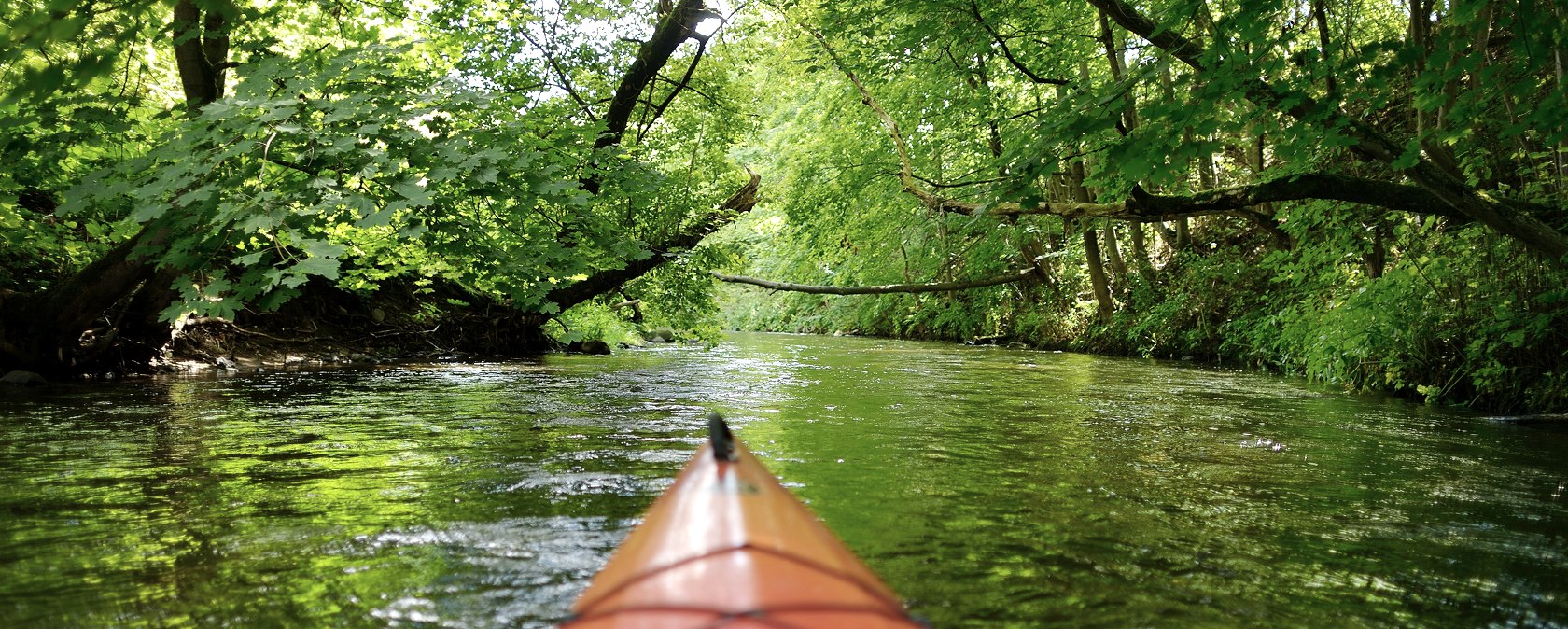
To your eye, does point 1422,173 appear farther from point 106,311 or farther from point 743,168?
point 106,311

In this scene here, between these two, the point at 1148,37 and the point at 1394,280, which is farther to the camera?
the point at 1394,280

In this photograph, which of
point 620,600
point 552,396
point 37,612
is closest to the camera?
point 620,600

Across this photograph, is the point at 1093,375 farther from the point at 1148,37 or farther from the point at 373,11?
the point at 373,11

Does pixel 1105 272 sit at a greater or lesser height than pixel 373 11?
lesser

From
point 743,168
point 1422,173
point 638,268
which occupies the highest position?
point 743,168

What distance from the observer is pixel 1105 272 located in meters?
17.3

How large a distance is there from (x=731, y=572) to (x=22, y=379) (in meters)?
8.72

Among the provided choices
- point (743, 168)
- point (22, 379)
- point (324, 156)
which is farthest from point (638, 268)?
point (324, 156)

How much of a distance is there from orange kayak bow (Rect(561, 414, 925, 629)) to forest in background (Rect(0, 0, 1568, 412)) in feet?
6.46

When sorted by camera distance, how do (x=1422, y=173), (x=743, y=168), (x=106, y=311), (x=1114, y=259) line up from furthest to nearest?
1. (x=1114, y=259)
2. (x=743, y=168)
3. (x=106, y=311)
4. (x=1422, y=173)

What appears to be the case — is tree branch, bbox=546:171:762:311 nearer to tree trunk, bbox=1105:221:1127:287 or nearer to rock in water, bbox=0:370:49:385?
rock in water, bbox=0:370:49:385

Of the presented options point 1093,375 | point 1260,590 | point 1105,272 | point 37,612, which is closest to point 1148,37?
point 1260,590

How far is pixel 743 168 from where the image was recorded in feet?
46.4

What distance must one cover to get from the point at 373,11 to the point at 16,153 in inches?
224
